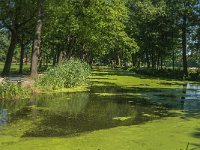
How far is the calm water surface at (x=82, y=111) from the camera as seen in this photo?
15561mm

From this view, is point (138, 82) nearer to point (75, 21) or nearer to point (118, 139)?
point (75, 21)

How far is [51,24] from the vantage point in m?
45.0

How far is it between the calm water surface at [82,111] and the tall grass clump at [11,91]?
33.8 inches

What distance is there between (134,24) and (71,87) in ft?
159

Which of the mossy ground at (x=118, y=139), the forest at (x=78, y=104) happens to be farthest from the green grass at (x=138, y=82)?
the mossy ground at (x=118, y=139)

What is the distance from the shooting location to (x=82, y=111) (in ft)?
65.3

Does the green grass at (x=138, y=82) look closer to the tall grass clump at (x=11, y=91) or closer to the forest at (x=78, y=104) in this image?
the forest at (x=78, y=104)

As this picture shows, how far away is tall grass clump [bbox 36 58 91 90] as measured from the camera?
94.6ft

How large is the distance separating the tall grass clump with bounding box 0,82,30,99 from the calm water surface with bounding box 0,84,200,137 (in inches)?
33.8

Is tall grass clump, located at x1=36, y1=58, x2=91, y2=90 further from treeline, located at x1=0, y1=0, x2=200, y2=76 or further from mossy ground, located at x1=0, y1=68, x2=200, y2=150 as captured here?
mossy ground, located at x1=0, y1=68, x2=200, y2=150

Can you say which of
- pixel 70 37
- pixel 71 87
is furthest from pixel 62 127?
pixel 70 37

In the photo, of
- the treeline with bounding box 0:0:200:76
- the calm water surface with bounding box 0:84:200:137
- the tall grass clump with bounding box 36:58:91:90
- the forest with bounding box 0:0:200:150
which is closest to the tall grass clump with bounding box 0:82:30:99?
the forest with bounding box 0:0:200:150

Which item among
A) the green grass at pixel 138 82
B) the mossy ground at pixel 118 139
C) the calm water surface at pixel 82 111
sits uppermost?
the green grass at pixel 138 82

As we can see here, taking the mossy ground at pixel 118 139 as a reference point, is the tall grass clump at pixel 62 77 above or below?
above
